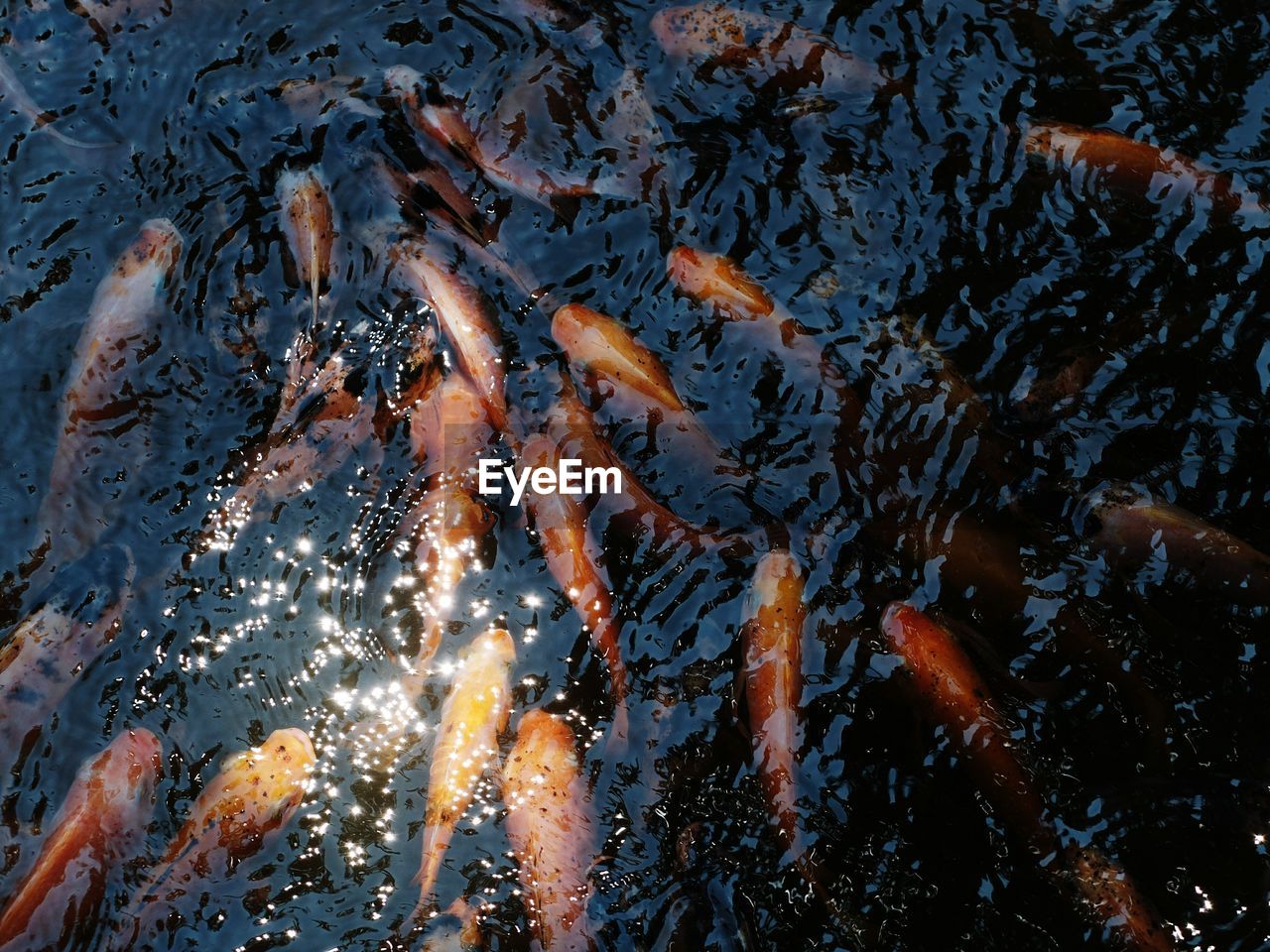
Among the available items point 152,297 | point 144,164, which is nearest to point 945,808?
point 152,297

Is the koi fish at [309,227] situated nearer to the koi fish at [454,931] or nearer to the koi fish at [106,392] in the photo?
the koi fish at [106,392]

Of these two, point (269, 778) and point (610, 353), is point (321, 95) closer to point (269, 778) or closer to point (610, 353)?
point (610, 353)

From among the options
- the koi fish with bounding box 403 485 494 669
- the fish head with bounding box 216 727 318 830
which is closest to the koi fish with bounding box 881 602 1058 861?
the koi fish with bounding box 403 485 494 669

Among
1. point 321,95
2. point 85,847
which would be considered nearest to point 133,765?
point 85,847

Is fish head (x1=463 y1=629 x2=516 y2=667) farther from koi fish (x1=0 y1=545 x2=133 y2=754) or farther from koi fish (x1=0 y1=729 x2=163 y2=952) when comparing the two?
koi fish (x1=0 y1=545 x2=133 y2=754)

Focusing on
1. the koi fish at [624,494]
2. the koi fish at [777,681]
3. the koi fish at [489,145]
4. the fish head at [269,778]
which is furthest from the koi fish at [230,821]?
the koi fish at [489,145]
